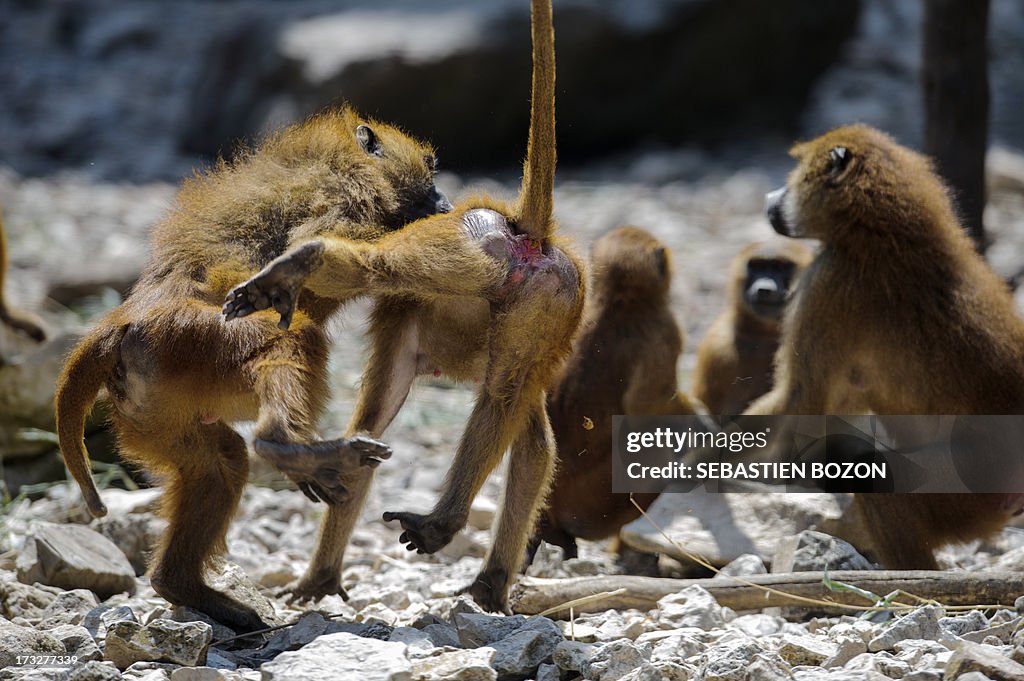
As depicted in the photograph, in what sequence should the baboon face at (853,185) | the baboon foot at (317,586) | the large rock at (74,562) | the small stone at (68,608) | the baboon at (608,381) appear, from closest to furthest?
the small stone at (68,608) → the large rock at (74,562) → the baboon foot at (317,586) → the baboon face at (853,185) → the baboon at (608,381)

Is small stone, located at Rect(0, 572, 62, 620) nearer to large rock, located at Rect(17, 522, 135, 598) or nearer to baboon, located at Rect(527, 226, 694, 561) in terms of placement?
large rock, located at Rect(17, 522, 135, 598)

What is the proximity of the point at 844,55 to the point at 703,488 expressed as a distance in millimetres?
11053

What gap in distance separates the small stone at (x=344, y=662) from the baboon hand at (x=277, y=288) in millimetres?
949

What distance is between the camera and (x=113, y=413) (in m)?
4.23

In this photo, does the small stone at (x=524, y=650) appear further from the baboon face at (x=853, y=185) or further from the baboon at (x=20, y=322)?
the baboon at (x=20, y=322)

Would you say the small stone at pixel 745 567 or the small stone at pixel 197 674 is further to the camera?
the small stone at pixel 745 567

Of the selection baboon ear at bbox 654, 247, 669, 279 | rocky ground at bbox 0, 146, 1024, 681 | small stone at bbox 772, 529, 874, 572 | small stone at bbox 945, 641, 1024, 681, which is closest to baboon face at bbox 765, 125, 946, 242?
baboon ear at bbox 654, 247, 669, 279

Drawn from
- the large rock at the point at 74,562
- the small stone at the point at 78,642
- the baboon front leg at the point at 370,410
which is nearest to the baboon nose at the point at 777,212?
the baboon front leg at the point at 370,410

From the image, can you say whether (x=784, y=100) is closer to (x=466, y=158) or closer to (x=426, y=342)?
A: (x=466, y=158)

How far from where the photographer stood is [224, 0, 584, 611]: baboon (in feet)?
13.1

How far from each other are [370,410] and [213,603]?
2.96ft

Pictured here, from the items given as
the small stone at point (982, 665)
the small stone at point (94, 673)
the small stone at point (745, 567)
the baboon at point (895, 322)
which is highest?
the baboon at point (895, 322)

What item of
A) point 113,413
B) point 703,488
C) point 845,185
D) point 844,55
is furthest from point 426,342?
point 844,55

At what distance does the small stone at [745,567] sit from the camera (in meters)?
4.82
